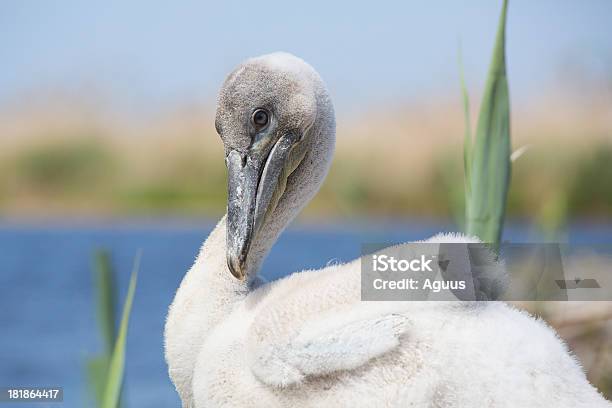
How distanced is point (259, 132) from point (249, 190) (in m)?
0.17

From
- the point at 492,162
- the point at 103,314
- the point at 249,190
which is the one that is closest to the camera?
the point at 103,314

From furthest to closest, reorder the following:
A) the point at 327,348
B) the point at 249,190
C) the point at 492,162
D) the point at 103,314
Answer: the point at 492,162 → the point at 249,190 → the point at 103,314 → the point at 327,348

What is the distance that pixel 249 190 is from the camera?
2.39 m

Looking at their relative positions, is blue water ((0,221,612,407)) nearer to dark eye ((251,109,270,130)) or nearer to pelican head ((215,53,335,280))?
pelican head ((215,53,335,280))

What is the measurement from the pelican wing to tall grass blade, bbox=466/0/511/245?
2.06 ft

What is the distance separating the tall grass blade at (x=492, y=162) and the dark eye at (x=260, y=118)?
608mm

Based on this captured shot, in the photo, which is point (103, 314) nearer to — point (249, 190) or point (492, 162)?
point (249, 190)

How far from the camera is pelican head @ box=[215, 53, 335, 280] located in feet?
7.80

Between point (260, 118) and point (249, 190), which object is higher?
point (260, 118)

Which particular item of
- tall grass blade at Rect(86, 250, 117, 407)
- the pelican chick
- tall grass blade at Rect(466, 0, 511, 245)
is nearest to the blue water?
tall grass blade at Rect(86, 250, 117, 407)

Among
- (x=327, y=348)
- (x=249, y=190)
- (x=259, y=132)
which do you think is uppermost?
(x=259, y=132)

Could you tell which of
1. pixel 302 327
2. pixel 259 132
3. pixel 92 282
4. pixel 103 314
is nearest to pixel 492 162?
pixel 259 132

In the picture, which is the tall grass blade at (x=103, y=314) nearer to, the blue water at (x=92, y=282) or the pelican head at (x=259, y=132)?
the blue water at (x=92, y=282)

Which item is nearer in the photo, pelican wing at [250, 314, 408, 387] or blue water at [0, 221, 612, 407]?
pelican wing at [250, 314, 408, 387]
